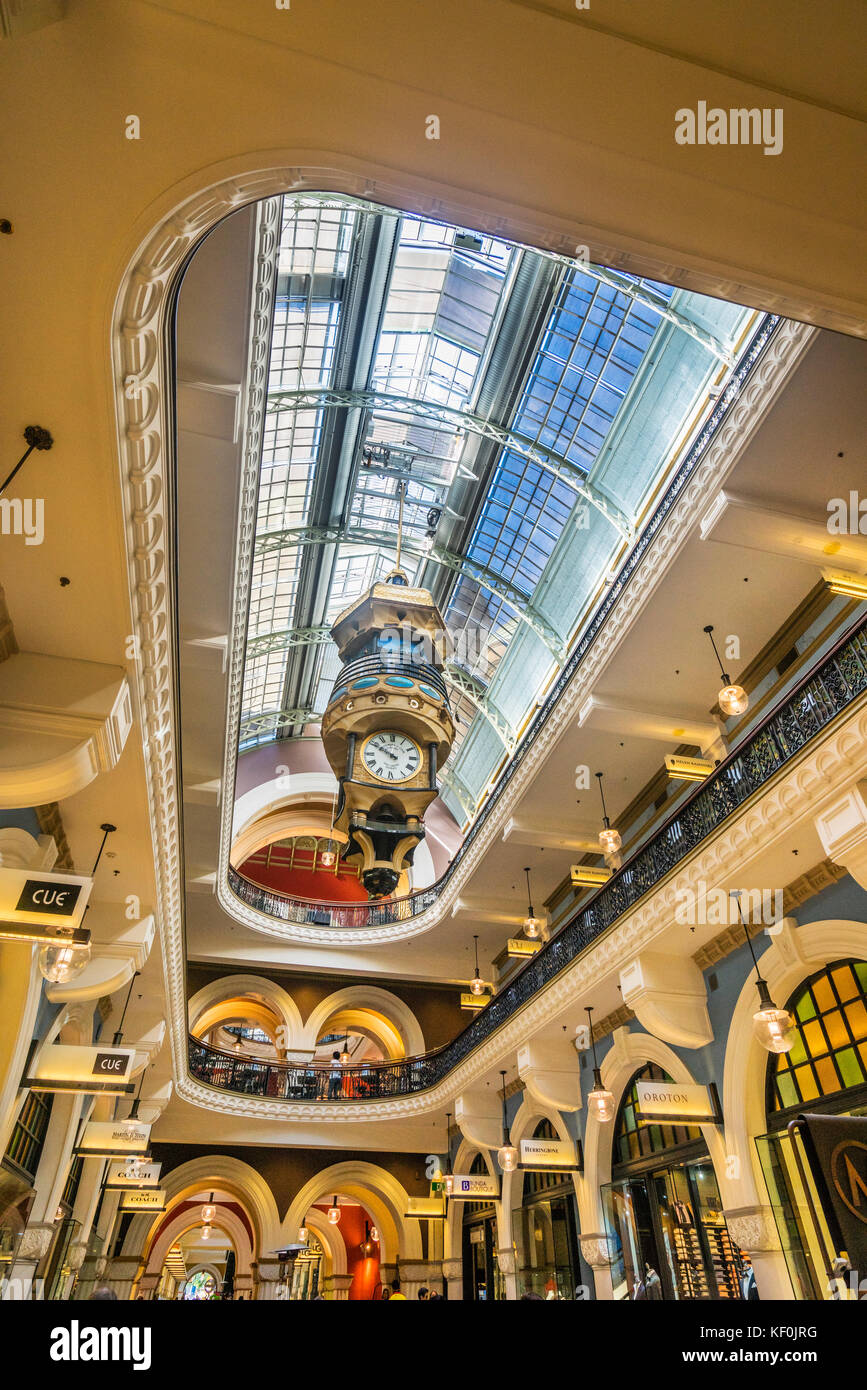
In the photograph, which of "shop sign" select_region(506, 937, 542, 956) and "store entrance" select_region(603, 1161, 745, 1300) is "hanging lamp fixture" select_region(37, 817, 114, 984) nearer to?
"store entrance" select_region(603, 1161, 745, 1300)

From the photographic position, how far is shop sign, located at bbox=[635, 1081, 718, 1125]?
31.2 ft

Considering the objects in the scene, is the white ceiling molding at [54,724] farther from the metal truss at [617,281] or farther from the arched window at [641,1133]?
the arched window at [641,1133]

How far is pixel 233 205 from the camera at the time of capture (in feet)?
12.4

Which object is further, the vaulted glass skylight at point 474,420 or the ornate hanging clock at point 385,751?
the ornate hanging clock at point 385,751

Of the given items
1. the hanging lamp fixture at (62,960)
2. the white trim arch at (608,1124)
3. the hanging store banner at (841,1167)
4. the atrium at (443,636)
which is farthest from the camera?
the white trim arch at (608,1124)

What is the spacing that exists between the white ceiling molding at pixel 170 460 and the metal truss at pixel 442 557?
2.52 m

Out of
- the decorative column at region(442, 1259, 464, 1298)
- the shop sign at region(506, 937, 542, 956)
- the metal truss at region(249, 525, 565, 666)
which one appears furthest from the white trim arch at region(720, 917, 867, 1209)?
the decorative column at region(442, 1259, 464, 1298)

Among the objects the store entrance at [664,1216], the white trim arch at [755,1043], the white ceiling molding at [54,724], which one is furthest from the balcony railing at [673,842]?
the white ceiling molding at [54,724]

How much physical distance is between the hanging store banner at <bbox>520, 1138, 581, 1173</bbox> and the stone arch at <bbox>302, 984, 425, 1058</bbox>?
8.94 meters

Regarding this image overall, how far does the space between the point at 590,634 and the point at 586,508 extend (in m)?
2.82

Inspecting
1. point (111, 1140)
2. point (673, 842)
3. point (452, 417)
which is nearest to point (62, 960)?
point (111, 1140)

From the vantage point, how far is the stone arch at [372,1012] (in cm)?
2139

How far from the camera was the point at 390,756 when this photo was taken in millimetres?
12734

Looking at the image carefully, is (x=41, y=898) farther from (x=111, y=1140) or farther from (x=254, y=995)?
(x=254, y=995)
